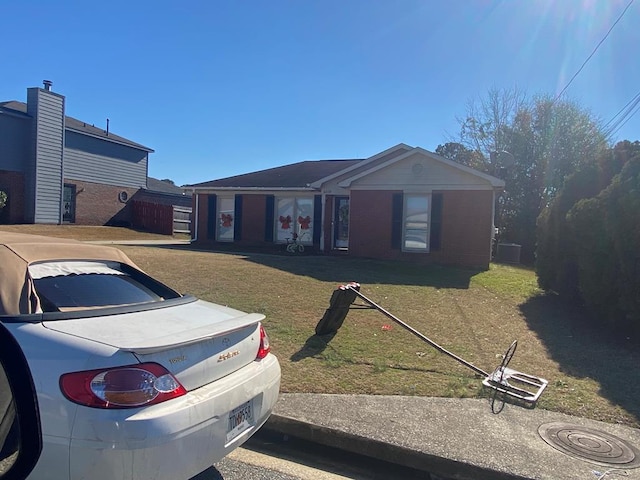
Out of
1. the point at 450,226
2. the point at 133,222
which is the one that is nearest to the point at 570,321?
the point at 450,226

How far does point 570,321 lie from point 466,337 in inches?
95.8

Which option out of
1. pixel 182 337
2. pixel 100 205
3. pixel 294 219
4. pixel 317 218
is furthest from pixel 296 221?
pixel 182 337

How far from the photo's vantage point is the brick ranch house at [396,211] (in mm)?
14531

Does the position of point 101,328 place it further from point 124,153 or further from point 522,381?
point 124,153

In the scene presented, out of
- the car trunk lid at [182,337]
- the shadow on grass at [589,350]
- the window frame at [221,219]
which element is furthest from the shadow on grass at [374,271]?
the car trunk lid at [182,337]

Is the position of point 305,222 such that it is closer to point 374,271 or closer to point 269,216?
point 269,216

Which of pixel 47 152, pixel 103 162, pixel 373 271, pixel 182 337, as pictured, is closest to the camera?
pixel 182 337

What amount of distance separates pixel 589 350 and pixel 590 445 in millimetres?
3075

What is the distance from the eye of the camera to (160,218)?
94.6 feet

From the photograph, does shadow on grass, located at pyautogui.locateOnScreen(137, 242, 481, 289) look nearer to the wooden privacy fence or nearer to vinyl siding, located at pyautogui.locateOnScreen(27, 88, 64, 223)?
the wooden privacy fence

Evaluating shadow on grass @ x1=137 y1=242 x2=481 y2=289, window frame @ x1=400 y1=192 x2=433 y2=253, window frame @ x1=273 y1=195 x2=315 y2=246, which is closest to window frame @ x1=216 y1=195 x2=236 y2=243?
window frame @ x1=273 y1=195 x2=315 y2=246

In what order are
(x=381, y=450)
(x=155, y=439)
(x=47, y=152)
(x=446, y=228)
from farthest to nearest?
(x=47, y=152) < (x=446, y=228) < (x=381, y=450) < (x=155, y=439)

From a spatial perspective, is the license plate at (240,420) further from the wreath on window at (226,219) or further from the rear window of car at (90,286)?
the wreath on window at (226,219)

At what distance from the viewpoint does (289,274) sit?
10812mm
